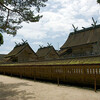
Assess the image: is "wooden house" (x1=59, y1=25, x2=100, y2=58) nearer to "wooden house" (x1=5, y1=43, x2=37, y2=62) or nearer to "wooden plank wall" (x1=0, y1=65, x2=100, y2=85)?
"wooden house" (x1=5, y1=43, x2=37, y2=62)

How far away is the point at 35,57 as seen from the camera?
38.8 metres

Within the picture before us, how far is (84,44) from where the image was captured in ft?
87.7

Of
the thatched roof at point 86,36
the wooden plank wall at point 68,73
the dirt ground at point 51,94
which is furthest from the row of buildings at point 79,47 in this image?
the dirt ground at point 51,94

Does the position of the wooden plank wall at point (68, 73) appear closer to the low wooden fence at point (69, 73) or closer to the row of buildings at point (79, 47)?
the low wooden fence at point (69, 73)

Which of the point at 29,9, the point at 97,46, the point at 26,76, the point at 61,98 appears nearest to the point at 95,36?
the point at 97,46

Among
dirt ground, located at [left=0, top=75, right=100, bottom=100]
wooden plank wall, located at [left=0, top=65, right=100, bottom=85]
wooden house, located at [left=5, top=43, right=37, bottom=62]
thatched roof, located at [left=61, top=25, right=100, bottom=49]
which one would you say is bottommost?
dirt ground, located at [left=0, top=75, right=100, bottom=100]

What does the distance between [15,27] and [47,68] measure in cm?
507

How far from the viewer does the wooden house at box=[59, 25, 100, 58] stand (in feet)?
83.2

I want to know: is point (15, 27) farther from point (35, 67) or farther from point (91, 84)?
point (91, 84)

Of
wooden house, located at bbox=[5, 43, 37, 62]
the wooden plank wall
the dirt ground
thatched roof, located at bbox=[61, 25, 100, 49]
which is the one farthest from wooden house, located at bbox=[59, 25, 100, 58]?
the dirt ground

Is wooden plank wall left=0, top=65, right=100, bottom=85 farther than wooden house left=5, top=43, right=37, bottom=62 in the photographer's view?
No

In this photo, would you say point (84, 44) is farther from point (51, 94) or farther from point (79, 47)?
point (51, 94)

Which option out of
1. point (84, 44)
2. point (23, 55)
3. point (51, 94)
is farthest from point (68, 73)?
point (23, 55)

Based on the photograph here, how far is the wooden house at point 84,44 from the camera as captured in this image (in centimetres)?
2535
